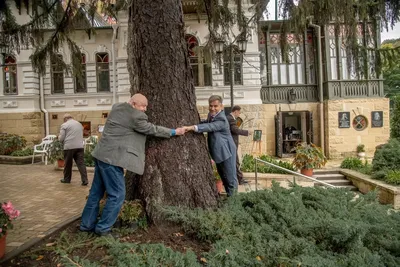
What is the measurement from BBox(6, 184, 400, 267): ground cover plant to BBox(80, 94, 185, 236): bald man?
0.38 metres

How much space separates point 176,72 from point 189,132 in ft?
2.70

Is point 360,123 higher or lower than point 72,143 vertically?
higher

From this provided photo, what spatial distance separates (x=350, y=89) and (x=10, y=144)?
53.9ft

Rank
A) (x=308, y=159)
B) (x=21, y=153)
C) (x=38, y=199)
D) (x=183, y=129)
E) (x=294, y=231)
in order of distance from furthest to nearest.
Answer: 1. (x=21, y=153)
2. (x=308, y=159)
3. (x=38, y=199)
4. (x=183, y=129)
5. (x=294, y=231)

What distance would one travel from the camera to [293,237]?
139 inches

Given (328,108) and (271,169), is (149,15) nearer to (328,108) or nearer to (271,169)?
(271,169)

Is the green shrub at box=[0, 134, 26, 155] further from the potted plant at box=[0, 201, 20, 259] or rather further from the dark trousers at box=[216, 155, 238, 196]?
the dark trousers at box=[216, 155, 238, 196]

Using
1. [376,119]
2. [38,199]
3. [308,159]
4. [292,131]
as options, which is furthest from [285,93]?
[38,199]

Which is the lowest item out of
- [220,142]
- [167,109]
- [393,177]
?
[393,177]

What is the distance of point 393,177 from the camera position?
8812 mm

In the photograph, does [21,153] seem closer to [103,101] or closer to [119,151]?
[103,101]

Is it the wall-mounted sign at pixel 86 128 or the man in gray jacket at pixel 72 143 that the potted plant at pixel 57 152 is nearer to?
the man in gray jacket at pixel 72 143

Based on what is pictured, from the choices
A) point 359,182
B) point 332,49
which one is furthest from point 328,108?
point 359,182

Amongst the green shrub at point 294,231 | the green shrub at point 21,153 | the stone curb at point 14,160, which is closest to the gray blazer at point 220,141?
the green shrub at point 294,231
